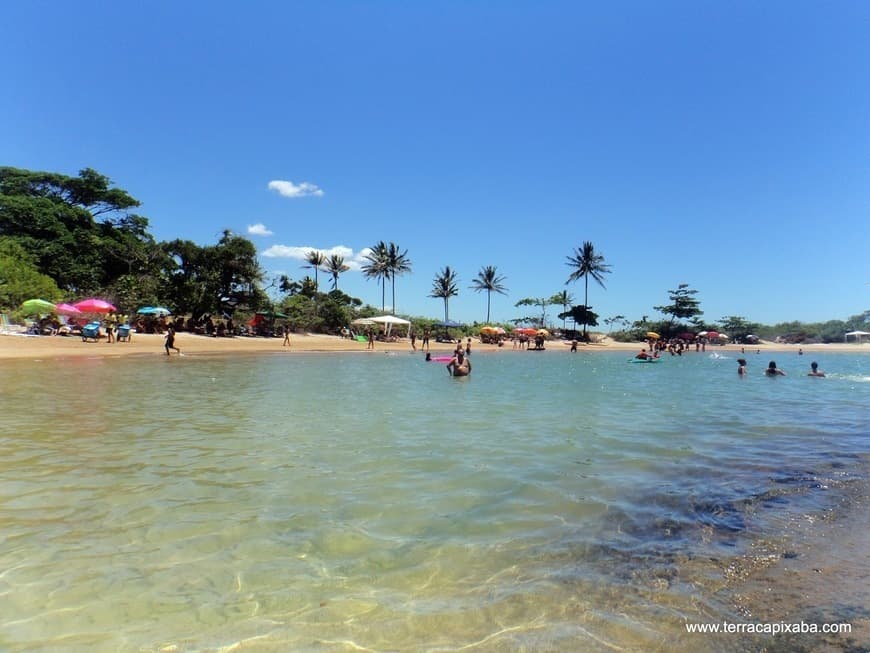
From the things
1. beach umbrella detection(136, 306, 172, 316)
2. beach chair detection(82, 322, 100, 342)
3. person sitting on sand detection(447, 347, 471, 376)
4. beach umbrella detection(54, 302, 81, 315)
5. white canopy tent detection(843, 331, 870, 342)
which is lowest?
person sitting on sand detection(447, 347, 471, 376)

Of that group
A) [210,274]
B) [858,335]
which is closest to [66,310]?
[210,274]

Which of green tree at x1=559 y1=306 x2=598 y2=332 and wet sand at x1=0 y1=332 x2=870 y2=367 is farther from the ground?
green tree at x1=559 y1=306 x2=598 y2=332

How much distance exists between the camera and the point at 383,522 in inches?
185

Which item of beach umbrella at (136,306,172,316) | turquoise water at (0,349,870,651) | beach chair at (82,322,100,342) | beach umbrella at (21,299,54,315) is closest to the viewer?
turquoise water at (0,349,870,651)

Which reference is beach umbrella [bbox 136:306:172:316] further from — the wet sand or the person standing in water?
the person standing in water

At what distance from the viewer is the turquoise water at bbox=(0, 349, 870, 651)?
120 inches

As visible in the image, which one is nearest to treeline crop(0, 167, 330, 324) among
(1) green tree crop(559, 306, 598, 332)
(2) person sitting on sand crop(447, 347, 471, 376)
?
(2) person sitting on sand crop(447, 347, 471, 376)

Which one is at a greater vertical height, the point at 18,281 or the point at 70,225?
the point at 70,225

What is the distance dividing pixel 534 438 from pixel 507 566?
507cm

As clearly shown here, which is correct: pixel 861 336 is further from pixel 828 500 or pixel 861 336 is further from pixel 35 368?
pixel 35 368

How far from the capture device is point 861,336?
7319 centimetres

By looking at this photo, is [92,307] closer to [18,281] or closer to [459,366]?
[18,281]

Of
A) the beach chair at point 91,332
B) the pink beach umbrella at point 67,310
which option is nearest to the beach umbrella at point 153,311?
the pink beach umbrella at point 67,310

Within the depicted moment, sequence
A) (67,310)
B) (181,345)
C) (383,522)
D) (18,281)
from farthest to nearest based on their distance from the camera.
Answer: (18,281) < (181,345) < (67,310) < (383,522)
